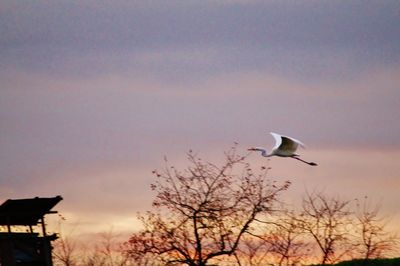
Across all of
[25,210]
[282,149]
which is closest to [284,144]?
[282,149]

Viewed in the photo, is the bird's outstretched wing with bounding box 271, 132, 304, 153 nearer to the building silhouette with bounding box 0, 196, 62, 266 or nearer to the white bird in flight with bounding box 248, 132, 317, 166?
the white bird in flight with bounding box 248, 132, 317, 166

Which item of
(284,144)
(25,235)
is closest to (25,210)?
(25,235)

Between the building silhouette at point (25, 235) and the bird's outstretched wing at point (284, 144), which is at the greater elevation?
the bird's outstretched wing at point (284, 144)

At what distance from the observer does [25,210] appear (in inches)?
648

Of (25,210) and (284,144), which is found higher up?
(284,144)

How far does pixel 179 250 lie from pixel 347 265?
4837mm

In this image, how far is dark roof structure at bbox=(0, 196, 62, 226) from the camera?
1616cm

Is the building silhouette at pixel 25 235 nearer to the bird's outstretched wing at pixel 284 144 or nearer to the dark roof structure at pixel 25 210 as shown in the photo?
the dark roof structure at pixel 25 210

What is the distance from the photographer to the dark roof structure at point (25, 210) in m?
16.2

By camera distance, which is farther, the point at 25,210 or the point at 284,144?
the point at 284,144

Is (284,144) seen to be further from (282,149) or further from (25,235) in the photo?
(25,235)

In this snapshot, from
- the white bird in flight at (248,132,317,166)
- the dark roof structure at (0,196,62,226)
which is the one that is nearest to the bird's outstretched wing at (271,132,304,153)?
the white bird in flight at (248,132,317,166)

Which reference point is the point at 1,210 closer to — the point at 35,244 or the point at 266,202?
the point at 35,244

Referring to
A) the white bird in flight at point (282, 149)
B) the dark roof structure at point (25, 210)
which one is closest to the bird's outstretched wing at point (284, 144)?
the white bird in flight at point (282, 149)
